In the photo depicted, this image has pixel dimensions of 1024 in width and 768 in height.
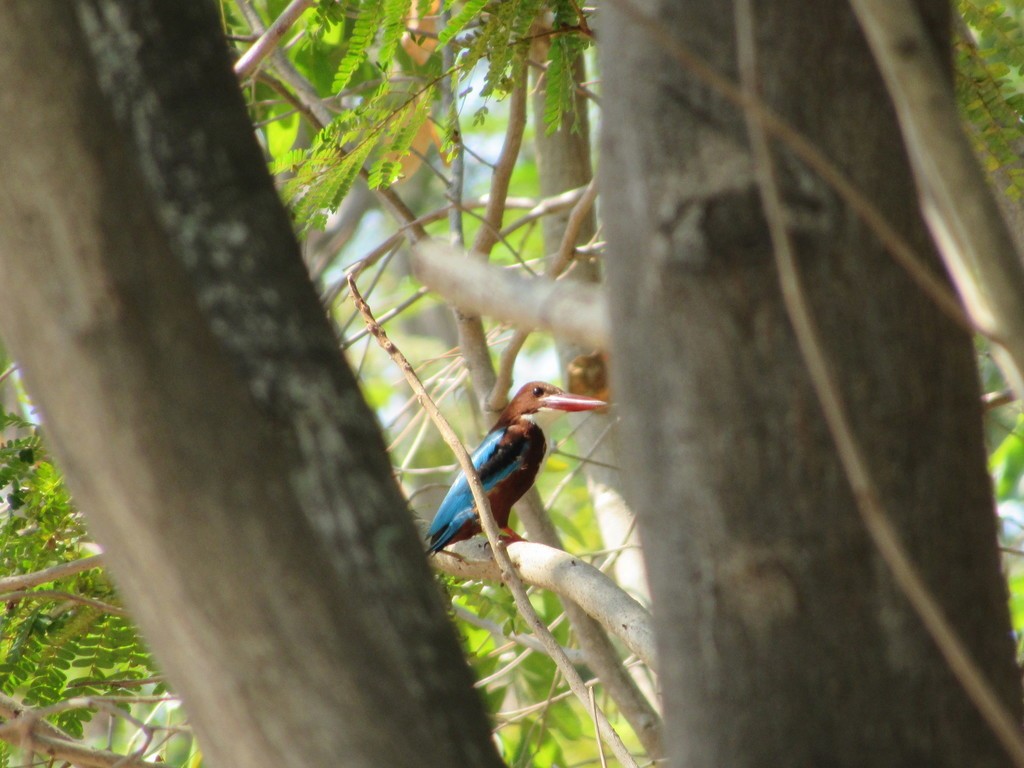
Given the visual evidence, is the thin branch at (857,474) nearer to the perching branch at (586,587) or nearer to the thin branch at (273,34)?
the perching branch at (586,587)

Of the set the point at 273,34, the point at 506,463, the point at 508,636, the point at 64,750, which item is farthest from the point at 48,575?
the point at 506,463

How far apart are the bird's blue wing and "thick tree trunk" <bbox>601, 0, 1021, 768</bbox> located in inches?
156

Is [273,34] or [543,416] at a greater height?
[273,34]

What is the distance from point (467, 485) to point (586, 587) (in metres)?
2.53

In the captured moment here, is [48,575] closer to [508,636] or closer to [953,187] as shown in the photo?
[508,636]

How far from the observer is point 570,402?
4992 mm

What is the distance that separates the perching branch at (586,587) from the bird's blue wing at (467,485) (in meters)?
1.28

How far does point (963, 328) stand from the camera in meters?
0.94

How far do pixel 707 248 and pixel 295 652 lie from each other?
1.58ft

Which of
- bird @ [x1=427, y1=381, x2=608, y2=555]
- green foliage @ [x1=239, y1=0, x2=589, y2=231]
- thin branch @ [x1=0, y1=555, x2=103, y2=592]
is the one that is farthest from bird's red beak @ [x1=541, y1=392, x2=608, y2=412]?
thin branch @ [x1=0, y1=555, x2=103, y2=592]

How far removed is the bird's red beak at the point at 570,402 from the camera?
4711 millimetres

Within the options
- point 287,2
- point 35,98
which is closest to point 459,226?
point 287,2

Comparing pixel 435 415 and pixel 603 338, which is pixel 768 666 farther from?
pixel 435 415

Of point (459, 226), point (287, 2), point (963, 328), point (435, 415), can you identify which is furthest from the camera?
point (287, 2)
